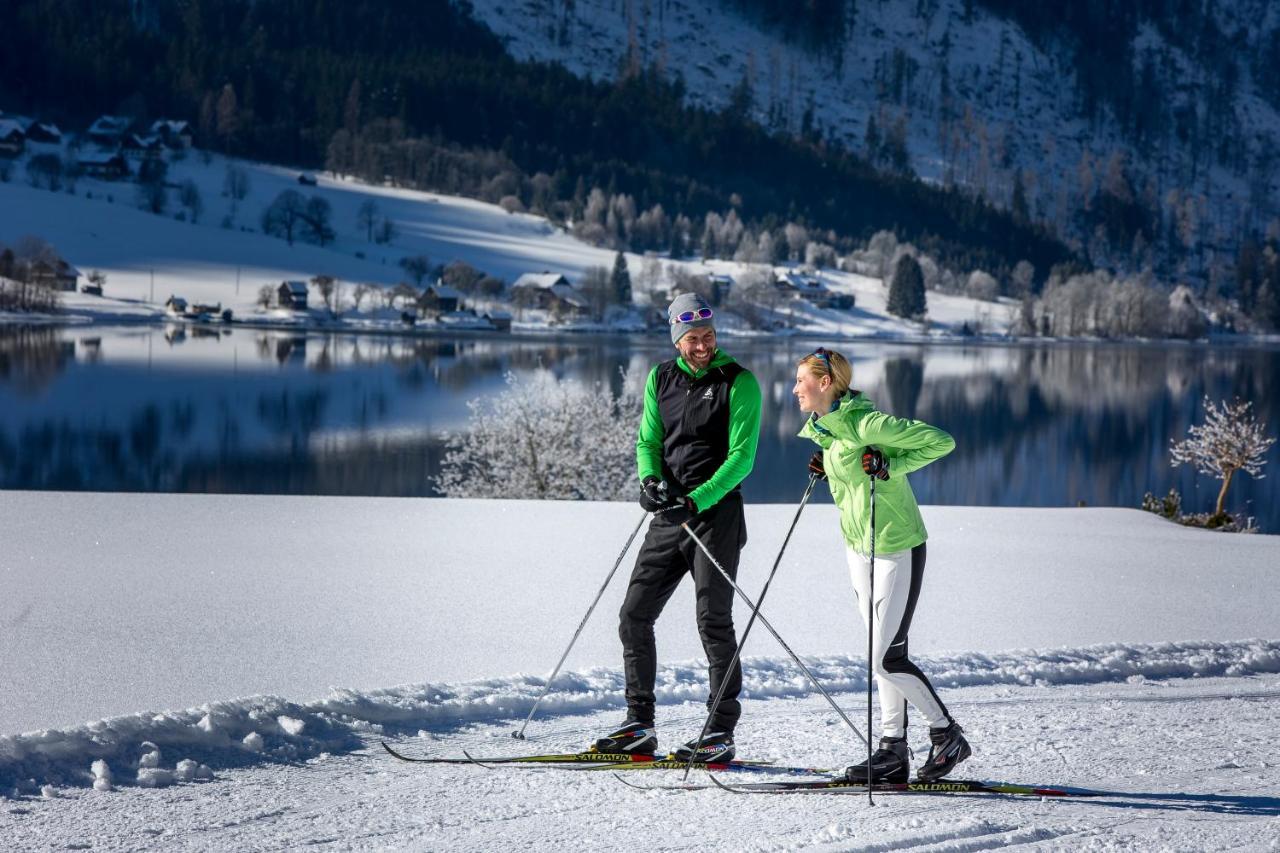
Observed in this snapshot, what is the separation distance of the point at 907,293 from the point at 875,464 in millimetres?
133722

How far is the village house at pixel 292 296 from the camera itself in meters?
102

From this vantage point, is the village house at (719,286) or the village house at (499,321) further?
the village house at (719,286)

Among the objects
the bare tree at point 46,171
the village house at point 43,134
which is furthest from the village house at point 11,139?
the village house at point 43,134

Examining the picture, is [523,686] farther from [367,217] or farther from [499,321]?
[367,217]

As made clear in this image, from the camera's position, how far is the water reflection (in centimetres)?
→ 4547

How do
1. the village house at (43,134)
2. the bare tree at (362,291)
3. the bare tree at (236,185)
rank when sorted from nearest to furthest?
1. the bare tree at (362,291)
2. the bare tree at (236,185)
3. the village house at (43,134)

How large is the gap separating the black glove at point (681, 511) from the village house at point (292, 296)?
10058 cm

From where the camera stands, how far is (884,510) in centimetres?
491

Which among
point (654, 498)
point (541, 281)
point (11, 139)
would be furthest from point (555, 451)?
→ point (11, 139)

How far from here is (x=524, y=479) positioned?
28.1 m

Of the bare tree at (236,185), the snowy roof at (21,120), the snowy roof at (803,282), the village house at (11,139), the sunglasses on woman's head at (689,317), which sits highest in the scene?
the snowy roof at (21,120)

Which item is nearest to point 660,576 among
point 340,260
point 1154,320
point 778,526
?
point 778,526

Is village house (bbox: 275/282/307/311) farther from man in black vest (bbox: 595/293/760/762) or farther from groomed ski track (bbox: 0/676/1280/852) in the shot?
man in black vest (bbox: 595/293/760/762)

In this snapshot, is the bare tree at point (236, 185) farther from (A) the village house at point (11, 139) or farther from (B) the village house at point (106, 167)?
(A) the village house at point (11, 139)
